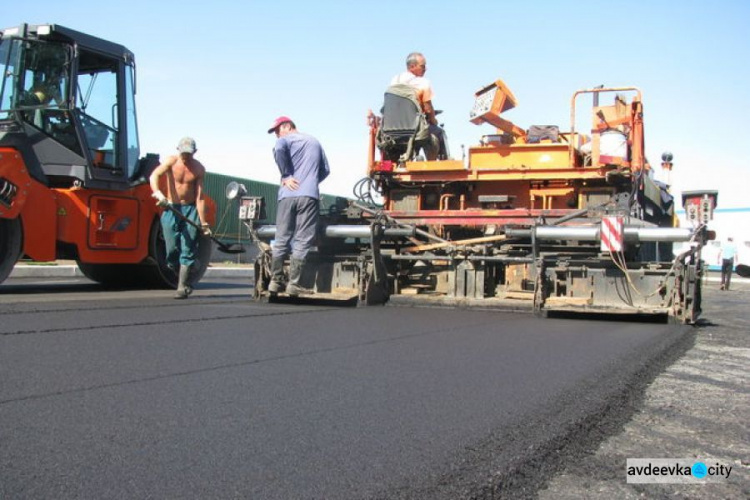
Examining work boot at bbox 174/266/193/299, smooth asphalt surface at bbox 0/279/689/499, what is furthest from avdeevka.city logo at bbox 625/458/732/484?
work boot at bbox 174/266/193/299

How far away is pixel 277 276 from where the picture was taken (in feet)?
23.9

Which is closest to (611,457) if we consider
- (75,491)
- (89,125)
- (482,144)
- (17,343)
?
(75,491)

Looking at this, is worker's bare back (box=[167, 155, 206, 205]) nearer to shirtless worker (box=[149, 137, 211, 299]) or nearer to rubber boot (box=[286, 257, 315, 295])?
shirtless worker (box=[149, 137, 211, 299])

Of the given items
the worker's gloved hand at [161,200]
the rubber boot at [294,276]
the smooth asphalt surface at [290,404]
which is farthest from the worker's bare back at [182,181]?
the smooth asphalt surface at [290,404]

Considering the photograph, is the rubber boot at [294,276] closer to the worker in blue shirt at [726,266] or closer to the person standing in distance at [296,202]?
the person standing in distance at [296,202]

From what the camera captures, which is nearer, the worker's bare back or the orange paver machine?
the orange paver machine

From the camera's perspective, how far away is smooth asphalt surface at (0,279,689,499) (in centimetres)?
203

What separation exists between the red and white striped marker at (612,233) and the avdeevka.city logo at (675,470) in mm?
4290

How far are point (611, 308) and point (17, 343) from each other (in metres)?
4.94

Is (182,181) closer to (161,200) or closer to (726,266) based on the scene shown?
(161,200)

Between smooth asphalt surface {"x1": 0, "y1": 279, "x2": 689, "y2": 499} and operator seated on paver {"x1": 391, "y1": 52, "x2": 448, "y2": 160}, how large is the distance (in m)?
3.72

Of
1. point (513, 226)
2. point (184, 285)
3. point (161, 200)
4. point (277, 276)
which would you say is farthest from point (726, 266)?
point (161, 200)

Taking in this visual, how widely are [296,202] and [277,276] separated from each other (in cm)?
79

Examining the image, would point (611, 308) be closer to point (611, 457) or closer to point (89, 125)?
point (611, 457)
